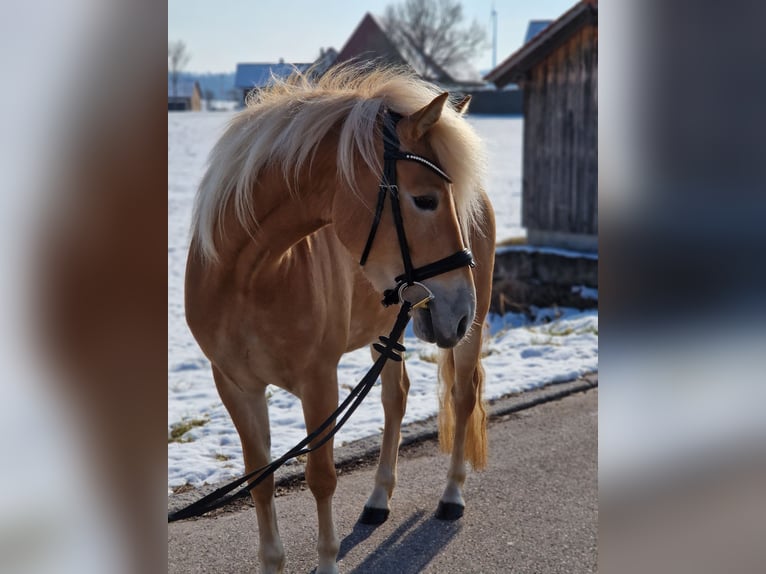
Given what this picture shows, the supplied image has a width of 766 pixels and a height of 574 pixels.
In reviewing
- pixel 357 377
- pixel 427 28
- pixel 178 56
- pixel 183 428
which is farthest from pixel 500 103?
pixel 183 428

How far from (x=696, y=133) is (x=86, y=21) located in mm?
770

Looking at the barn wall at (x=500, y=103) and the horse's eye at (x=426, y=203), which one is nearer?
the horse's eye at (x=426, y=203)

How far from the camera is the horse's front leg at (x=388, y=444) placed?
3.73 meters

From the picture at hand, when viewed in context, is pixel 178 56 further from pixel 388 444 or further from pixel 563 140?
pixel 388 444

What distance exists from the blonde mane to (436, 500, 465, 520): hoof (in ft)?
5.72

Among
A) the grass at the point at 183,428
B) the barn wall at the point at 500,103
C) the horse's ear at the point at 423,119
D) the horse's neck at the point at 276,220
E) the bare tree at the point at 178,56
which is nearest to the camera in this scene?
the horse's ear at the point at 423,119

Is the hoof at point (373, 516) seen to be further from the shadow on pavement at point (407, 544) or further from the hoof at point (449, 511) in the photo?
the hoof at point (449, 511)

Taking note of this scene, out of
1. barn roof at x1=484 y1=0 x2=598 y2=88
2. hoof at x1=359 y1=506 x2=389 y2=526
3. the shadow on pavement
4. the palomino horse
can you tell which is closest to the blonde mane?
the palomino horse

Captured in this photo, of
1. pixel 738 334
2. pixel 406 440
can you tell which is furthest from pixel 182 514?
pixel 406 440

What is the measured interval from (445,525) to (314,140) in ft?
6.85

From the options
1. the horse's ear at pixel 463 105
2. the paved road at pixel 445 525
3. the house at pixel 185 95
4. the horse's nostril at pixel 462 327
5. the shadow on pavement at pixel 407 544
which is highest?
the house at pixel 185 95

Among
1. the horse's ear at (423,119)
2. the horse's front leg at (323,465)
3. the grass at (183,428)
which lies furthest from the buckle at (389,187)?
the grass at (183,428)

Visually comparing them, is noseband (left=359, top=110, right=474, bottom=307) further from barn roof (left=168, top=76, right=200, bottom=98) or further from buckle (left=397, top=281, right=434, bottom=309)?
barn roof (left=168, top=76, right=200, bottom=98)

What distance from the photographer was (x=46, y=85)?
81cm
